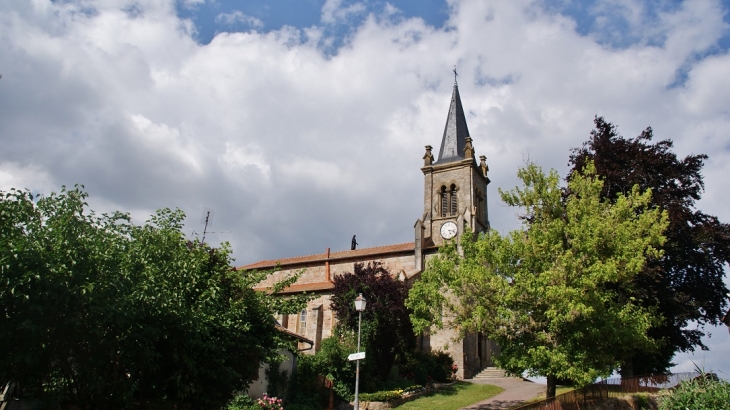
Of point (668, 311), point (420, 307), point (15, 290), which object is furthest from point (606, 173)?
point (15, 290)

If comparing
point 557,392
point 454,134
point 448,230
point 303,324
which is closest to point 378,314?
point 303,324

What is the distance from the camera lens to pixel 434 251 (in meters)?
37.4

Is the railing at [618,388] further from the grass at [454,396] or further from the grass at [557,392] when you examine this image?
the grass at [454,396]

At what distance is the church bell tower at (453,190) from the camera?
38.9m

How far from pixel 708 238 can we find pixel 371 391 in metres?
16.5

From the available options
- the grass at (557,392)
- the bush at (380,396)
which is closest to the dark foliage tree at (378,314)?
the bush at (380,396)

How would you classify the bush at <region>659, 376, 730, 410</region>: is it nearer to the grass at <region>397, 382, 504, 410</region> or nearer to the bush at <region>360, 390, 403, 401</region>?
the grass at <region>397, 382, 504, 410</region>

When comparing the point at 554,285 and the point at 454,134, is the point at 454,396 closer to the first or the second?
the point at 554,285

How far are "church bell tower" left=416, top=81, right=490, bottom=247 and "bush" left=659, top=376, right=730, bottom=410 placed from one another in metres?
23.2

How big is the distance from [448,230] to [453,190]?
3.67 m

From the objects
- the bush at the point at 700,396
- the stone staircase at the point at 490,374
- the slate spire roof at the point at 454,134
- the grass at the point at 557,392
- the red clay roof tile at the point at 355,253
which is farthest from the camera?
the slate spire roof at the point at 454,134

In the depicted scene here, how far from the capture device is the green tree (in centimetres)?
1650

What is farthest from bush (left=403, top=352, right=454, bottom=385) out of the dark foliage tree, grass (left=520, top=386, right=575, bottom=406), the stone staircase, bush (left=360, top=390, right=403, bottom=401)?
grass (left=520, top=386, right=575, bottom=406)

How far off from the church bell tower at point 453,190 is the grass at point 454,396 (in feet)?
37.1
